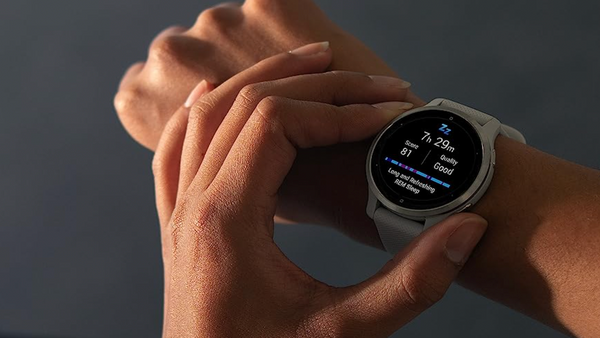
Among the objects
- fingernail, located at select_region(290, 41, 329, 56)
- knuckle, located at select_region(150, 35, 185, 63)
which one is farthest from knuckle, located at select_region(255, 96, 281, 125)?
knuckle, located at select_region(150, 35, 185, 63)

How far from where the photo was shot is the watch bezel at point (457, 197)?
124 cm

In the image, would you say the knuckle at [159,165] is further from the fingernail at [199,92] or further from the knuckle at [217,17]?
the knuckle at [217,17]

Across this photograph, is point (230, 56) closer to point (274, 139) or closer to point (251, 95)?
point (251, 95)

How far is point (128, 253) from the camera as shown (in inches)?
92.2

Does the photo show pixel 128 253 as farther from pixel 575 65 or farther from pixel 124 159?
pixel 575 65

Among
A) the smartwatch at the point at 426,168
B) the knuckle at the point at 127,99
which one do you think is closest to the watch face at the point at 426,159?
the smartwatch at the point at 426,168

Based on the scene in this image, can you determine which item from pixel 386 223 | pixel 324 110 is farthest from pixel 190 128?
pixel 386 223

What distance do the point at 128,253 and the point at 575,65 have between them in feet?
4.13

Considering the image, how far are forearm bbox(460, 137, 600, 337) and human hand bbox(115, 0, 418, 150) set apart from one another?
419 millimetres

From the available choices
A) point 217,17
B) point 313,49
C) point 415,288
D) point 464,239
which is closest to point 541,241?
point 464,239

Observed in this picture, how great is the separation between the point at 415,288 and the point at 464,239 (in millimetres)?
174

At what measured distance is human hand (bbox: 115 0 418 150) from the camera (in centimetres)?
163

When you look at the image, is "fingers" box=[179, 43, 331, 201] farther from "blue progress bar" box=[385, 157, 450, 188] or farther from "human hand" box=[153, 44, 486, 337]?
"blue progress bar" box=[385, 157, 450, 188]

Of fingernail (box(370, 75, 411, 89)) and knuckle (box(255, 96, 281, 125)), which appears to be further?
fingernail (box(370, 75, 411, 89))
